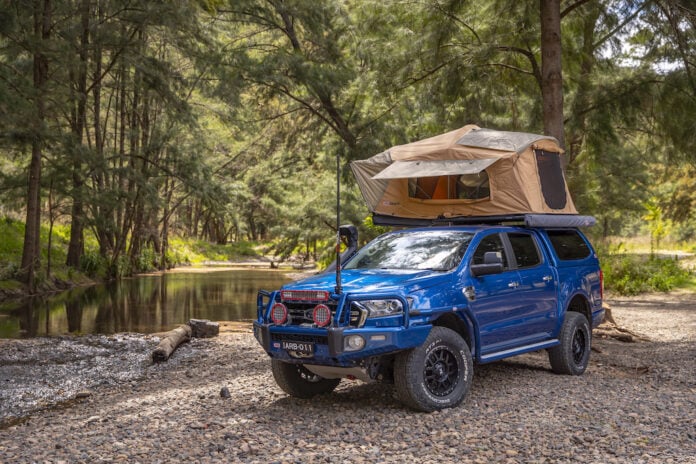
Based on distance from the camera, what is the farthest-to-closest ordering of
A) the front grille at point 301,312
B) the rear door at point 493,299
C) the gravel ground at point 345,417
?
the rear door at point 493,299
the front grille at point 301,312
the gravel ground at point 345,417

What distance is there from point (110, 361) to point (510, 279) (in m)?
7.10

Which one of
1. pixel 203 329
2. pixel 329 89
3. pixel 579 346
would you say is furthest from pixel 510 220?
pixel 329 89

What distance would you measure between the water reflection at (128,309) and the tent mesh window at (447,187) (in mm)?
8024

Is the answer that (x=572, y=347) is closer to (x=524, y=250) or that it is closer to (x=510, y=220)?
(x=524, y=250)

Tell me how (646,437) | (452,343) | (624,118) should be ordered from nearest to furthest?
(646,437) → (452,343) → (624,118)

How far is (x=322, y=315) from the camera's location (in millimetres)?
6965

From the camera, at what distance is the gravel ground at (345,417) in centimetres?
603

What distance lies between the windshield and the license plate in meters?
1.59

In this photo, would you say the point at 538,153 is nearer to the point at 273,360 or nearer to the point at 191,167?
the point at 273,360

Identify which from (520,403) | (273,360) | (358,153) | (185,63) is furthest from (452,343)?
(185,63)

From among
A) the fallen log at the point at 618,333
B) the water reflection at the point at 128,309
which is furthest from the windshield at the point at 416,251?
the water reflection at the point at 128,309

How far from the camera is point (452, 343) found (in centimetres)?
731

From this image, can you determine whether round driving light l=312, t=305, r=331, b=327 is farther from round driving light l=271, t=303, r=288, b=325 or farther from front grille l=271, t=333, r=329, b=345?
round driving light l=271, t=303, r=288, b=325

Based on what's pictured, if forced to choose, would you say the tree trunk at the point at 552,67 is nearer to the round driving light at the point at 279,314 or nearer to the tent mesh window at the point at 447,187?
the tent mesh window at the point at 447,187
